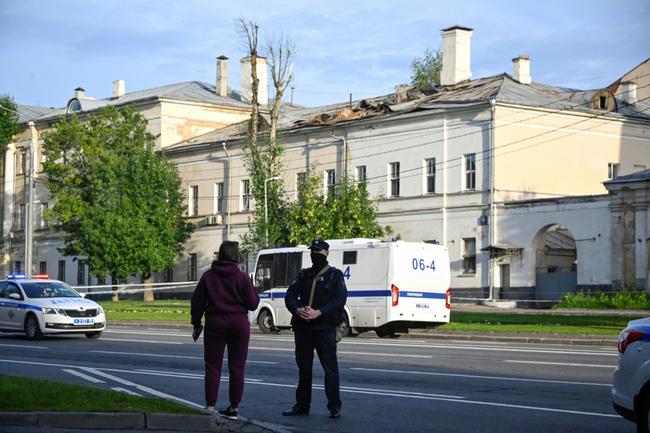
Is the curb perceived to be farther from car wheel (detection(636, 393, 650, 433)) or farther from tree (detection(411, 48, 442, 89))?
tree (detection(411, 48, 442, 89))

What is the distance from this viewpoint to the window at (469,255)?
178 feet

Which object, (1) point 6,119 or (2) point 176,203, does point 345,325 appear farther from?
(1) point 6,119

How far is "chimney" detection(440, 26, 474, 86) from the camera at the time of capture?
203ft

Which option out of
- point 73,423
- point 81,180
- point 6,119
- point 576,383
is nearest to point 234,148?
point 81,180

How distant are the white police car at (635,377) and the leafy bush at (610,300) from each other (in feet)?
114

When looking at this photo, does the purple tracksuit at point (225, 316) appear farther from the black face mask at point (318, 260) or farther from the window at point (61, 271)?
the window at point (61, 271)

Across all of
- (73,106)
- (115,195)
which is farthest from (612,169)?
(73,106)

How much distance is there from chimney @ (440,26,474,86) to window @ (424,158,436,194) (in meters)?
6.90

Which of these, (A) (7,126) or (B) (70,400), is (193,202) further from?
(B) (70,400)

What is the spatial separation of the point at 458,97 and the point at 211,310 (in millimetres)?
45375

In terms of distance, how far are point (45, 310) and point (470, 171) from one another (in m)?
29.3

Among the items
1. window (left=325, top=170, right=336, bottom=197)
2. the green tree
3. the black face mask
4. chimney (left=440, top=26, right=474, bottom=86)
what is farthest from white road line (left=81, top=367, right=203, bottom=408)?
the green tree

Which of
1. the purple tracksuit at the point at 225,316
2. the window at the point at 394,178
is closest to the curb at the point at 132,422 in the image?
the purple tracksuit at the point at 225,316

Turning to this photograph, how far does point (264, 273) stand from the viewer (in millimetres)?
34719
